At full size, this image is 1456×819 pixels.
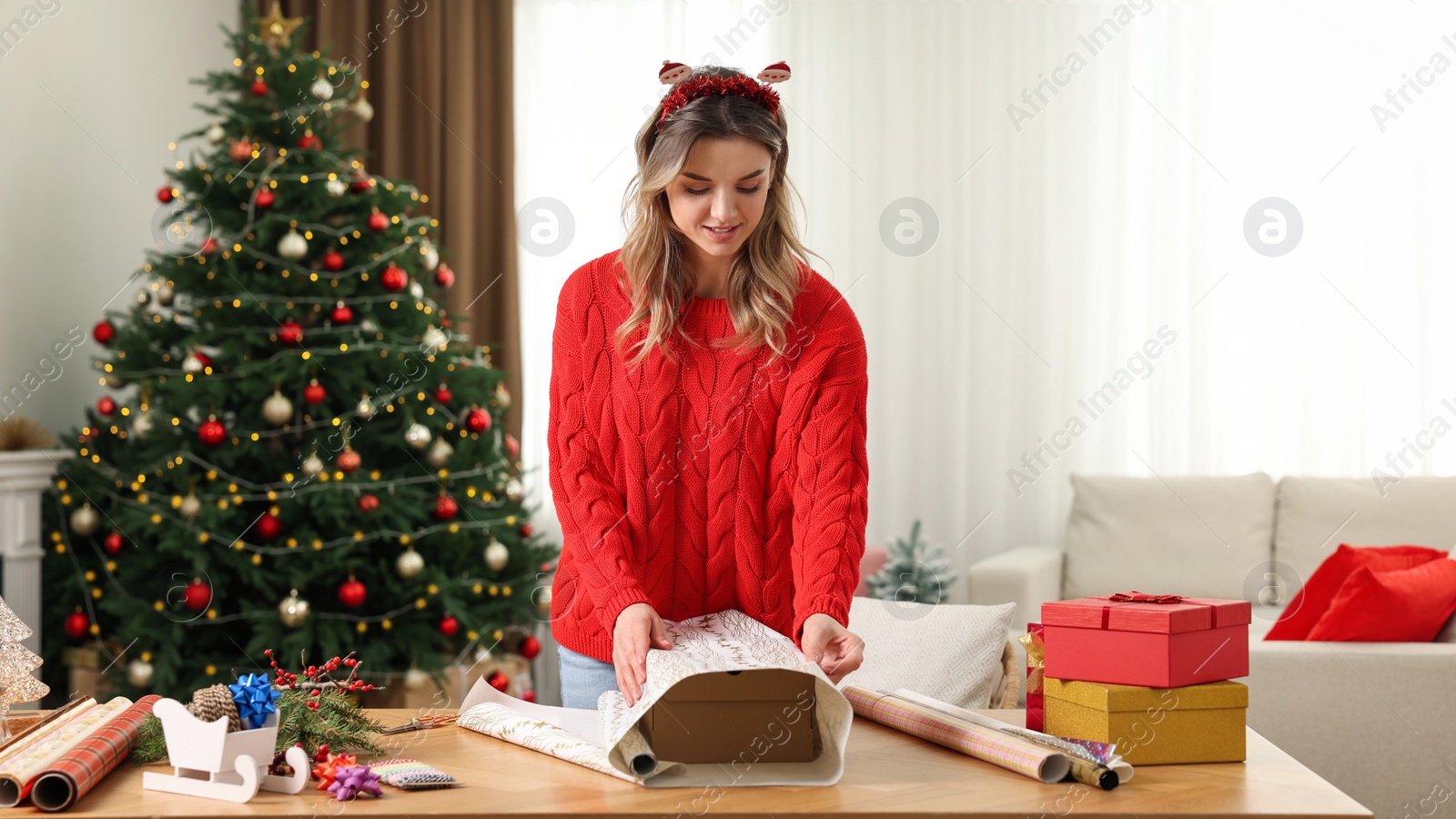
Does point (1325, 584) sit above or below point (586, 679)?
below

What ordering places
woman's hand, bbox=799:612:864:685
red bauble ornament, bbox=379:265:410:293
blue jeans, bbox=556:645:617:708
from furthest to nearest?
red bauble ornament, bbox=379:265:410:293
blue jeans, bbox=556:645:617:708
woman's hand, bbox=799:612:864:685

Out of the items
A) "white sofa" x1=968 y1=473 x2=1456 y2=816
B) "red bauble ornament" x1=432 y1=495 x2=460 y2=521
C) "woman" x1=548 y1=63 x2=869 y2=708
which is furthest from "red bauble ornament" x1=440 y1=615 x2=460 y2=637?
"woman" x1=548 y1=63 x2=869 y2=708

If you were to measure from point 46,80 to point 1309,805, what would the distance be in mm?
3993

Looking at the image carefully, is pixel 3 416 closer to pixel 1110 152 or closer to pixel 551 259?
pixel 551 259

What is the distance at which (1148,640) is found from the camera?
4.39 ft

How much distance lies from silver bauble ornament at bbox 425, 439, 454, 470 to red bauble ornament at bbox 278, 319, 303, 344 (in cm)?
48

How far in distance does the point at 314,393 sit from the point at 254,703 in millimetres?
2225

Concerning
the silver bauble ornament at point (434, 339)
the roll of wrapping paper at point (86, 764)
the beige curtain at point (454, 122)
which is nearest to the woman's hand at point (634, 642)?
the roll of wrapping paper at point (86, 764)

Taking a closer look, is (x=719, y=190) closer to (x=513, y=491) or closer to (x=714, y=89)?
(x=714, y=89)

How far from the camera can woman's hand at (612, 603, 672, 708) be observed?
1.32 meters

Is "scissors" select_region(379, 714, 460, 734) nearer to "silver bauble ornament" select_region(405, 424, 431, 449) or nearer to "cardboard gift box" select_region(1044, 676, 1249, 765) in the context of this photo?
"cardboard gift box" select_region(1044, 676, 1249, 765)

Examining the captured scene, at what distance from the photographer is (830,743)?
1.26m

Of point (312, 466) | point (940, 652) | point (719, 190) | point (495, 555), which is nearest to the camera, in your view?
point (719, 190)

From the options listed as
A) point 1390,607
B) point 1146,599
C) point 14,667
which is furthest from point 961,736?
point 1390,607
